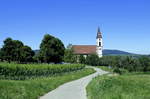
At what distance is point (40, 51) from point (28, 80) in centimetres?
5859

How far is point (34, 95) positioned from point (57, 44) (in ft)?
238

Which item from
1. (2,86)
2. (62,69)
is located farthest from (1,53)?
(2,86)

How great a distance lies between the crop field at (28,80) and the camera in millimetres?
17081

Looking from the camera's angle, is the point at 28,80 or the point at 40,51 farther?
the point at 40,51

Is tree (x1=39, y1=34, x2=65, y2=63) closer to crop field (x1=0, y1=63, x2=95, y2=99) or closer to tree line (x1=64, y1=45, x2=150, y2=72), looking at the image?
tree line (x1=64, y1=45, x2=150, y2=72)

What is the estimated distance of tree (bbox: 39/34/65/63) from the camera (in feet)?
285

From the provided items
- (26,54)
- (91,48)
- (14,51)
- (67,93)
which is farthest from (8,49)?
(67,93)

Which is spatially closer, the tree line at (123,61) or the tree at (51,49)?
the tree at (51,49)

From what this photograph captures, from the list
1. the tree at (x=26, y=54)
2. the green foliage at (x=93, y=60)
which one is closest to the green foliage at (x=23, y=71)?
the tree at (x=26, y=54)

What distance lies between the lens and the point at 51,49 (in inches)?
3440

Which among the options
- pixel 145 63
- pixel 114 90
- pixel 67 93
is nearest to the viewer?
pixel 114 90

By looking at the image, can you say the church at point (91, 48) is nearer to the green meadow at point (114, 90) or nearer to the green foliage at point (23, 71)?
the green foliage at point (23, 71)

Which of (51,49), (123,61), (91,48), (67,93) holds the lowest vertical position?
(67,93)

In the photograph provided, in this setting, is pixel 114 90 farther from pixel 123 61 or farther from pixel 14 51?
pixel 14 51
